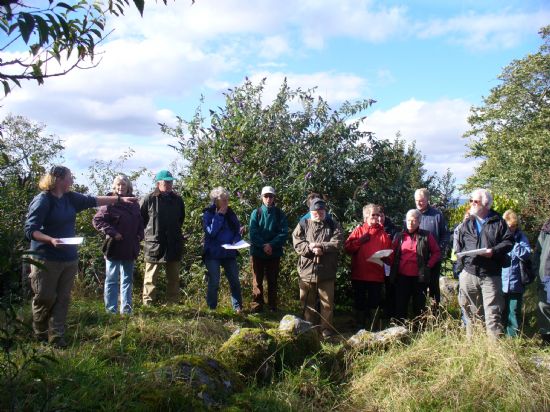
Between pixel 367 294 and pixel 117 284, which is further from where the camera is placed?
pixel 367 294

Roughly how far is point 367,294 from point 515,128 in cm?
2015

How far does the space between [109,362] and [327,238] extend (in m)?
3.33

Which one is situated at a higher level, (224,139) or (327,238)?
(224,139)

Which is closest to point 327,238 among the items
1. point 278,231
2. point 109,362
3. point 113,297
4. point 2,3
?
point 278,231

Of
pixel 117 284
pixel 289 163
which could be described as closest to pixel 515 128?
pixel 289 163

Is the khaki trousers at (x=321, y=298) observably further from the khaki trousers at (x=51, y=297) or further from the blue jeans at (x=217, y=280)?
the khaki trousers at (x=51, y=297)

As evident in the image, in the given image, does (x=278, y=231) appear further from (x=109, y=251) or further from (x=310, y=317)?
(x=109, y=251)

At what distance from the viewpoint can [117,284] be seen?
6727 mm

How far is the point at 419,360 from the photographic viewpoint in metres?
4.98

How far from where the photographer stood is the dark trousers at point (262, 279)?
7.73 meters

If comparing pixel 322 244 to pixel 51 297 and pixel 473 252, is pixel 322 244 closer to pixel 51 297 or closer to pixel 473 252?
pixel 473 252

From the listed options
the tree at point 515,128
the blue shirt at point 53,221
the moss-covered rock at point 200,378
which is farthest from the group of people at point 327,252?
the tree at point 515,128

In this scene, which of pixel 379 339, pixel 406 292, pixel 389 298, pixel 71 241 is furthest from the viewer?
pixel 389 298

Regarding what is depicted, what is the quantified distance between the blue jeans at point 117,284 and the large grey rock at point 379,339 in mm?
2796
